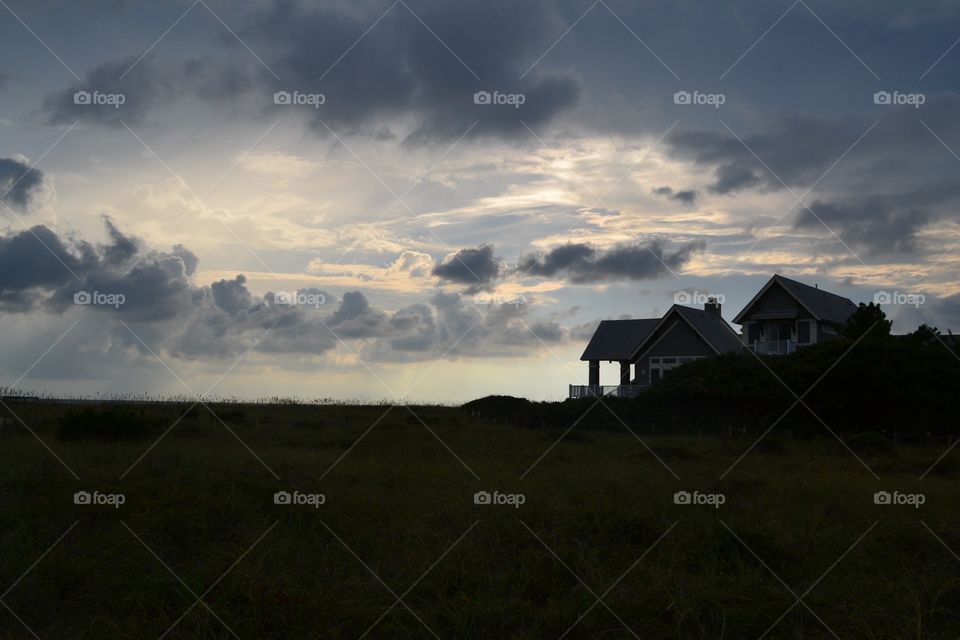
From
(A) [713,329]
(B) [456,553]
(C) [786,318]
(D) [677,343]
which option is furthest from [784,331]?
(B) [456,553]

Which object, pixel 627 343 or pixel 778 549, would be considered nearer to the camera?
pixel 778 549

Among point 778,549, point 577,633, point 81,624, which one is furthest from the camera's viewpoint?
point 778,549

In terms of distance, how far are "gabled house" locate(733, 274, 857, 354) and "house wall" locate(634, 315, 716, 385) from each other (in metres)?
2.61

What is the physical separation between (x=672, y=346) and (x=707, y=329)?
6.44 feet

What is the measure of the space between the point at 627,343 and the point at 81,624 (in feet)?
132

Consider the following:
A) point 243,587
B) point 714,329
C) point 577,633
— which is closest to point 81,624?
point 243,587

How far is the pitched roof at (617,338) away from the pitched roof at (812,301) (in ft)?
19.7

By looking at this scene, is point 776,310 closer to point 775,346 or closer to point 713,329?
point 775,346

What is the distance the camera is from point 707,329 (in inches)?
1666

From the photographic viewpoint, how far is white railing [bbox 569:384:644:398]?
40662 mm

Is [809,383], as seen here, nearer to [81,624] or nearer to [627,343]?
[627,343]

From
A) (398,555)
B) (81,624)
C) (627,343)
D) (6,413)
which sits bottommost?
(81,624)

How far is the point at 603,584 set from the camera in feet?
30.7

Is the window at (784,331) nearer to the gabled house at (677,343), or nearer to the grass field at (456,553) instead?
the gabled house at (677,343)
